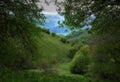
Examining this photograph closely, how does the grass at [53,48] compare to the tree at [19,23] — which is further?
the grass at [53,48]

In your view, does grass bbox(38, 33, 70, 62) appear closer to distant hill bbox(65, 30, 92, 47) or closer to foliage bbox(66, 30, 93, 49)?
foliage bbox(66, 30, 93, 49)

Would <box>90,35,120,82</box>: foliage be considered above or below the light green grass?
below

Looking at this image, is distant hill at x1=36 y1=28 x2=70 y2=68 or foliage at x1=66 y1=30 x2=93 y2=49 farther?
distant hill at x1=36 y1=28 x2=70 y2=68

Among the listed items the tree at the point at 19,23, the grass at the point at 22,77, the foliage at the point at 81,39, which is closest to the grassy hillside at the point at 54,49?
the foliage at the point at 81,39

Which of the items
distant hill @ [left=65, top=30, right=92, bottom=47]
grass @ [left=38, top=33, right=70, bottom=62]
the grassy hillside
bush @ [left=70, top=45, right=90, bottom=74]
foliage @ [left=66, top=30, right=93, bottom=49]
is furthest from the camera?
Result: grass @ [left=38, top=33, right=70, bottom=62]

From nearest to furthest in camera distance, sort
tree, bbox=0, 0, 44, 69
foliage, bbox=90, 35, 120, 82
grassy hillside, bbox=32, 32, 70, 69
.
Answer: tree, bbox=0, 0, 44, 69, foliage, bbox=90, 35, 120, 82, grassy hillside, bbox=32, 32, 70, 69

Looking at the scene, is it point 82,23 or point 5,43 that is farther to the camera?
point 5,43

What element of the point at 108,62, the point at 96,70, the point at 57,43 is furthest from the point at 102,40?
the point at 57,43

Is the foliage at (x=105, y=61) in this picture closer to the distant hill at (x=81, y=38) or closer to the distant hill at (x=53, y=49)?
the distant hill at (x=81, y=38)

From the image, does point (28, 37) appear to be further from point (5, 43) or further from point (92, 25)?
point (92, 25)

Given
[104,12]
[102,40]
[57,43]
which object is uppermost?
[57,43]

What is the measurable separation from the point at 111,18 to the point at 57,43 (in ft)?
252

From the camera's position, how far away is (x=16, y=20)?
15609 mm

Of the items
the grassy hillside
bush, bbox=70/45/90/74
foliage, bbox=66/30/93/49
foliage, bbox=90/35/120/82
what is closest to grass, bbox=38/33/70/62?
the grassy hillside
